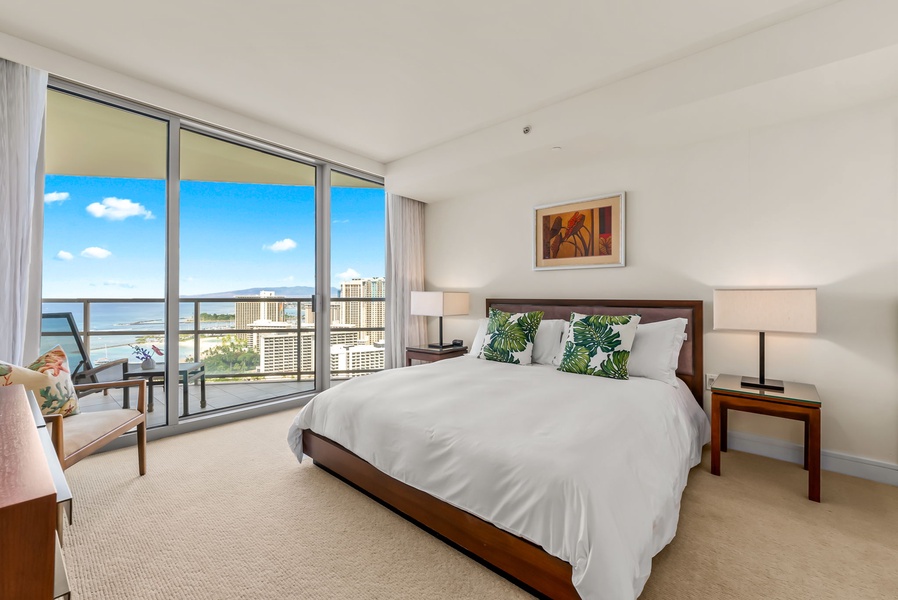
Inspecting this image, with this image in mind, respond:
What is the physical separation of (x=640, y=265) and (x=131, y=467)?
4264 mm

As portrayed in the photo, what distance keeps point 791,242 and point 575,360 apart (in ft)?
5.76

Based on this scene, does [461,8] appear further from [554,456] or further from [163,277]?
[163,277]

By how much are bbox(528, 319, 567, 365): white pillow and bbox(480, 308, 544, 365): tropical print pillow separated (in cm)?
5

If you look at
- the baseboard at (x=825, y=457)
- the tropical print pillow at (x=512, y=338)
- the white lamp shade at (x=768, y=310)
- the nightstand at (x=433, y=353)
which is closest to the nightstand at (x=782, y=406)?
the baseboard at (x=825, y=457)

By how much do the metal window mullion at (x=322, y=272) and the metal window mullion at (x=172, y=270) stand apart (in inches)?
52.7

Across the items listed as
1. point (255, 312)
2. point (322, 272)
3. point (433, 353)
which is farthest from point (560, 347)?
point (255, 312)

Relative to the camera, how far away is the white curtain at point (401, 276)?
4.98m

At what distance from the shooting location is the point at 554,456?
1.58m

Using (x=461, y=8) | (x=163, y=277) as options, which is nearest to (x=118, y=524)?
(x=163, y=277)

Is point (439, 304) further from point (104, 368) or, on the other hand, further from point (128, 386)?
point (104, 368)

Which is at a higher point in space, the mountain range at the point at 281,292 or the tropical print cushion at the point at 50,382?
the mountain range at the point at 281,292

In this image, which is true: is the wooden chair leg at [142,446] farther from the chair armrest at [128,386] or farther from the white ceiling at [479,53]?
the white ceiling at [479,53]

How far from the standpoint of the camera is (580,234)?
3893 millimetres

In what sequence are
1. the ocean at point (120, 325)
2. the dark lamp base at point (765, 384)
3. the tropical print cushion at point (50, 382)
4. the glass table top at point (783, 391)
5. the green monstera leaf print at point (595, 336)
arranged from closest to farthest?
the tropical print cushion at point (50, 382) → the glass table top at point (783, 391) → the dark lamp base at point (765, 384) → the green monstera leaf print at point (595, 336) → the ocean at point (120, 325)
